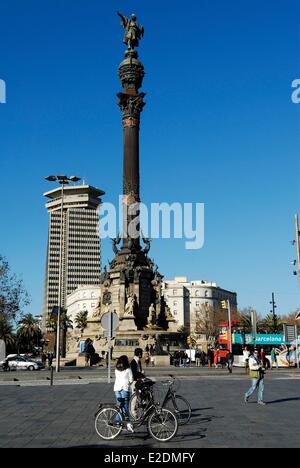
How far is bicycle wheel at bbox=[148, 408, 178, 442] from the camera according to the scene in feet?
32.7

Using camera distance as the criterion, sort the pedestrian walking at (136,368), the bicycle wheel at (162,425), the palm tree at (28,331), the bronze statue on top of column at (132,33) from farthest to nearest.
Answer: the palm tree at (28,331) < the bronze statue on top of column at (132,33) < the pedestrian walking at (136,368) < the bicycle wheel at (162,425)

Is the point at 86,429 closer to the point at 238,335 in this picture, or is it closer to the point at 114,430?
the point at 114,430

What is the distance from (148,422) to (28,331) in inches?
3738

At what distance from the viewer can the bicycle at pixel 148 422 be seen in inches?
394

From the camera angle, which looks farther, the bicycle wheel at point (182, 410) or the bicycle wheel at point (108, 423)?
the bicycle wheel at point (182, 410)

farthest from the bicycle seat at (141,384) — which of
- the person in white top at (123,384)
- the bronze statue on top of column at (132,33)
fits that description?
the bronze statue on top of column at (132,33)

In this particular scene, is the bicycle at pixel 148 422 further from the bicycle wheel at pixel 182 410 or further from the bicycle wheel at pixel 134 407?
the bicycle wheel at pixel 182 410

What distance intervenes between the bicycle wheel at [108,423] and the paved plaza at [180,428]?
15cm

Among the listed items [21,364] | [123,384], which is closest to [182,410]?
[123,384]

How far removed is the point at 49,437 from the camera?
1033cm

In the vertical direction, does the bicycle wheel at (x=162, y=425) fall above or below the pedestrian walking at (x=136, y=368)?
below

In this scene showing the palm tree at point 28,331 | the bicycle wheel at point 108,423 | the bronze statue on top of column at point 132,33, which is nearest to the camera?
the bicycle wheel at point 108,423

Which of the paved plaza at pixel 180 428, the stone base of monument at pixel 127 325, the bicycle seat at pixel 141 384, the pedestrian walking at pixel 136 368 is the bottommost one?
the paved plaza at pixel 180 428
